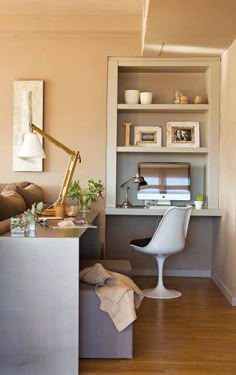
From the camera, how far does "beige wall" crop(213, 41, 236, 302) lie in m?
4.21

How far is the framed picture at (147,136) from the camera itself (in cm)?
508

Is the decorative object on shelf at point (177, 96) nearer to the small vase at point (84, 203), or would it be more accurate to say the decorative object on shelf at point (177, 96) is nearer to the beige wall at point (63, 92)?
the beige wall at point (63, 92)

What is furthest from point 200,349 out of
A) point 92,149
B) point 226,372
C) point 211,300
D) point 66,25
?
point 66,25

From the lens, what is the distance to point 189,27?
3818mm

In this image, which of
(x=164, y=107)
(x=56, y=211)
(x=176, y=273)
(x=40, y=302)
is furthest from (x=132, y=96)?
(x=40, y=302)

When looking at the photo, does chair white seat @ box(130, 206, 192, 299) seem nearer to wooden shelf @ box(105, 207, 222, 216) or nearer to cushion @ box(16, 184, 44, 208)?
wooden shelf @ box(105, 207, 222, 216)

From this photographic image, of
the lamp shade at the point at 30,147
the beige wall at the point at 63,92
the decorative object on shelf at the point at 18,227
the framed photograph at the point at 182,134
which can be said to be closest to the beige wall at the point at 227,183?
the framed photograph at the point at 182,134

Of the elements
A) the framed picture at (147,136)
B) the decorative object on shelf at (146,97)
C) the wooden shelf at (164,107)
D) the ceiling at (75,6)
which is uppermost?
the ceiling at (75,6)

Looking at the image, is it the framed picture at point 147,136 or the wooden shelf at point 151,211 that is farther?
the framed picture at point 147,136

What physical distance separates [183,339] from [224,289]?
4.32 ft

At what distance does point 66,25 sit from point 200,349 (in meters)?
3.44

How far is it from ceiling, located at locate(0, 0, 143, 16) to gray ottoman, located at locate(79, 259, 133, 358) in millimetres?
2851

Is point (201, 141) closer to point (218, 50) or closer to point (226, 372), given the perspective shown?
point (218, 50)

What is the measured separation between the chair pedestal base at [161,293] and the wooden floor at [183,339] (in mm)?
82
